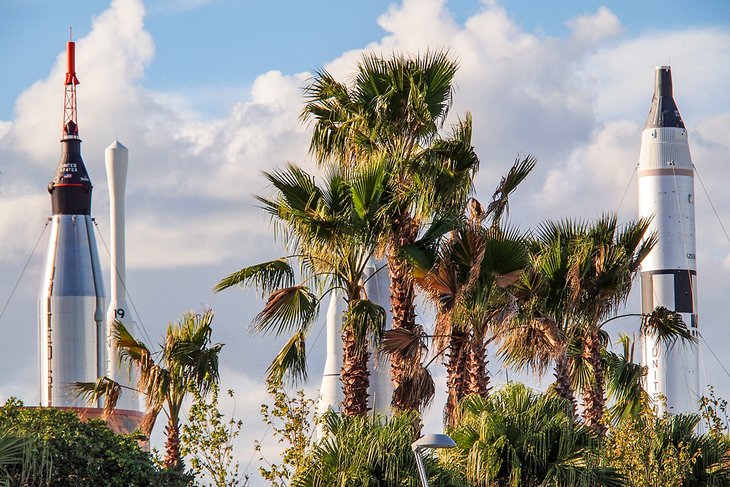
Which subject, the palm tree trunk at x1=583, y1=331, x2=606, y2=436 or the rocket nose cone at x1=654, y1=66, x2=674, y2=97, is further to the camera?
the rocket nose cone at x1=654, y1=66, x2=674, y2=97

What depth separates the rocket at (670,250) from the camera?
56688mm

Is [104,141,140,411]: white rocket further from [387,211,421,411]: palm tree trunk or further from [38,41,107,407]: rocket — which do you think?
[387,211,421,411]: palm tree trunk

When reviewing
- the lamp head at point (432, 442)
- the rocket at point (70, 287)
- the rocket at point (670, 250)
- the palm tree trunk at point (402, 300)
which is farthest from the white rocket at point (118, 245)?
the lamp head at point (432, 442)

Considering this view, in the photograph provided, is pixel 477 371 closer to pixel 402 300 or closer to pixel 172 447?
pixel 402 300

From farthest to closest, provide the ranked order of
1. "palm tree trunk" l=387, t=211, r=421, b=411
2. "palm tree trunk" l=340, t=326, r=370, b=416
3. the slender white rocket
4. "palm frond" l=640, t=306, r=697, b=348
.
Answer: the slender white rocket < "palm frond" l=640, t=306, r=697, b=348 < "palm tree trunk" l=387, t=211, r=421, b=411 < "palm tree trunk" l=340, t=326, r=370, b=416

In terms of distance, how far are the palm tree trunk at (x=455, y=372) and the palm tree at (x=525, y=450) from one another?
2485mm

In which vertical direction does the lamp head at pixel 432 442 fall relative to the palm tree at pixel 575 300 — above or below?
below

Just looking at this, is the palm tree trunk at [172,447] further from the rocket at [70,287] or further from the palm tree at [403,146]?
the rocket at [70,287]

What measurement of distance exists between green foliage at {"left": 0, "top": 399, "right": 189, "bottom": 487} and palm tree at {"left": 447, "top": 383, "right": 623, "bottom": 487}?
4593mm

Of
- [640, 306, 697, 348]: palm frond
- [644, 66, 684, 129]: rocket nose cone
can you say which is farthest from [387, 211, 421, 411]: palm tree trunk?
[644, 66, 684, 129]: rocket nose cone

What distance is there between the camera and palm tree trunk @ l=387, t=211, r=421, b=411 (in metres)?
25.1

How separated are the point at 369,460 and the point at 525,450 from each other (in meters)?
2.59

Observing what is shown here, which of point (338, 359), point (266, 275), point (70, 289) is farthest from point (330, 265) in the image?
point (70, 289)

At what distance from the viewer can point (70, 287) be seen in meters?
76.9
